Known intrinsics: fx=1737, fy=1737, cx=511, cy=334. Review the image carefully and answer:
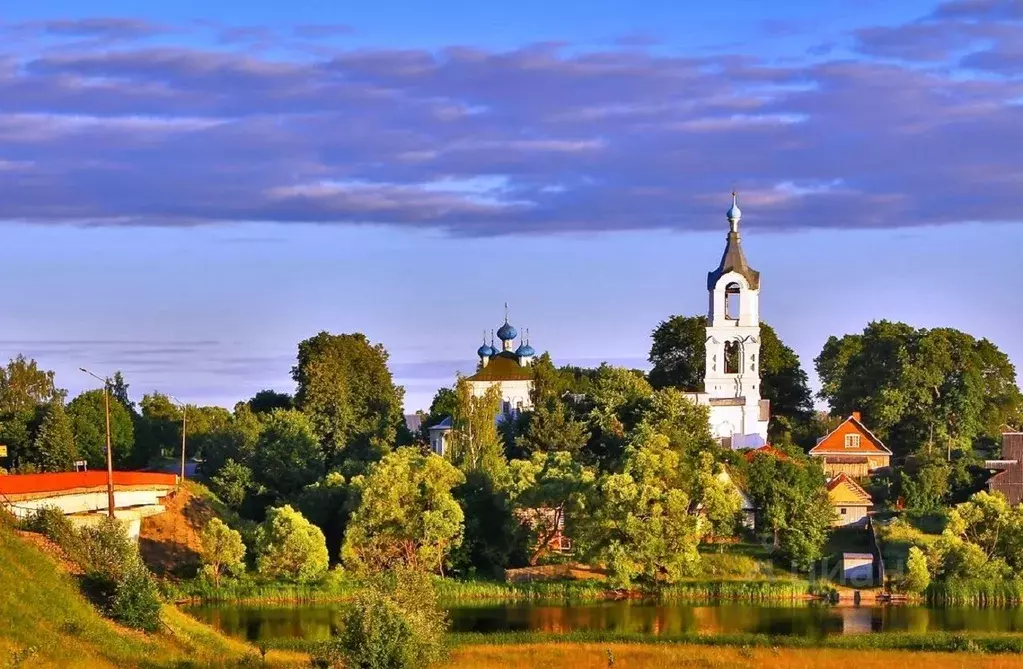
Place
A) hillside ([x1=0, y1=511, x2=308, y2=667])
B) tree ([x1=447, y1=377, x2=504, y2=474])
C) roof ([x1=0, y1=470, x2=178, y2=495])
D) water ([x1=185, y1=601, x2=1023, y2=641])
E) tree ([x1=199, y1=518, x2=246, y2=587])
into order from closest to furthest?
hillside ([x1=0, y1=511, x2=308, y2=667]) → water ([x1=185, y1=601, x2=1023, y2=641]) → roof ([x1=0, y1=470, x2=178, y2=495]) → tree ([x1=199, y1=518, x2=246, y2=587]) → tree ([x1=447, y1=377, x2=504, y2=474])

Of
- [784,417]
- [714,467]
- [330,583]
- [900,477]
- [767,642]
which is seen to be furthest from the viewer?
[784,417]

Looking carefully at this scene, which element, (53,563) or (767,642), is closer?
(53,563)

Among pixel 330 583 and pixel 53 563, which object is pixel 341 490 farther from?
pixel 53 563

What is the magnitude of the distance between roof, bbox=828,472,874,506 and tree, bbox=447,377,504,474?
13.1 m

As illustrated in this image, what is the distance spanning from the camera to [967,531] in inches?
2434

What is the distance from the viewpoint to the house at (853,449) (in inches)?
3132

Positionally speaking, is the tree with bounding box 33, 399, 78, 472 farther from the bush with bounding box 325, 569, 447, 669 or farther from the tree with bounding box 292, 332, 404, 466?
the bush with bounding box 325, 569, 447, 669

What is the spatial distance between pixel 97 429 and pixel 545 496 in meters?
26.1

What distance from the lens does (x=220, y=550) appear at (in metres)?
58.4

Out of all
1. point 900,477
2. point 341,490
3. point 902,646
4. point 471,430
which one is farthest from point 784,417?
point 902,646

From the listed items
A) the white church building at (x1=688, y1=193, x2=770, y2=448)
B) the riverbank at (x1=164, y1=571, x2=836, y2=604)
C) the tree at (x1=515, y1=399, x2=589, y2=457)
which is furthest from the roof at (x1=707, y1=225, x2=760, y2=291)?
the riverbank at (x1=164, y1=571, x2=836, y2=604)

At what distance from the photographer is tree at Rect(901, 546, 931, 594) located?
58031 millimetres

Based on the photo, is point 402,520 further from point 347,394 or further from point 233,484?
point 347,394

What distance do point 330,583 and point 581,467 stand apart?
11.8m
